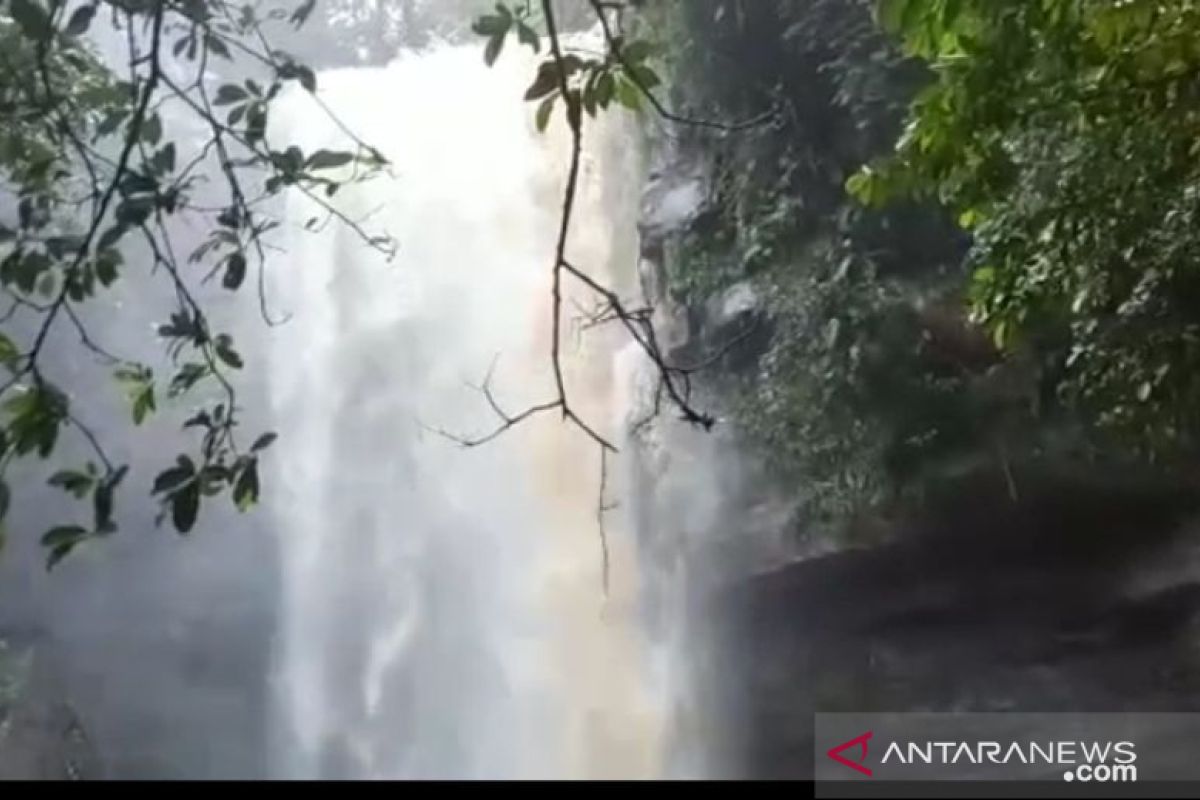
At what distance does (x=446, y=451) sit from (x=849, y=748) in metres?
1.01

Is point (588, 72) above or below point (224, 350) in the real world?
above

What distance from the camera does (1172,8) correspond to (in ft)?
3.78

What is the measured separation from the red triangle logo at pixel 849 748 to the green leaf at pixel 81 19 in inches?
29.9

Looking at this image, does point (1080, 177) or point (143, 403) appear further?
point (1080, 177)

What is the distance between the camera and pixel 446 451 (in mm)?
1994

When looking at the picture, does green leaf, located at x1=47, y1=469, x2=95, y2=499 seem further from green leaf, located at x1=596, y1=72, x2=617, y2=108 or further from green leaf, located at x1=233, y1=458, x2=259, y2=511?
green leaf, located at x1=596, y1=72, x2=617, y2=108

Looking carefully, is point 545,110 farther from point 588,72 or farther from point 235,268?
point 235,268

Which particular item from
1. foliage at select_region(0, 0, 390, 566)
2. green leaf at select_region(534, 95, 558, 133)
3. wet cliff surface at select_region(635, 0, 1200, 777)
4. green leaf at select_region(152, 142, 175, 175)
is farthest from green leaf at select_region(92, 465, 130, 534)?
wet cliff surface at select_region(635, 0, 1200, 777)

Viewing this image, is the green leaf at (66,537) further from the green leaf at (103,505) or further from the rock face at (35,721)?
the rock face at (35,721)

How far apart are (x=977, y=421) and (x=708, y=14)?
62 centimetres

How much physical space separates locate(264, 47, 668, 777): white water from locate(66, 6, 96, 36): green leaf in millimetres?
736

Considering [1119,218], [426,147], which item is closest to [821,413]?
[1119,218]

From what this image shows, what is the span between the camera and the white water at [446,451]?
1.74 metres

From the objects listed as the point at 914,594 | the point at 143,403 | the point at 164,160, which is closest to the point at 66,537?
the point at 143,403
